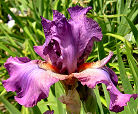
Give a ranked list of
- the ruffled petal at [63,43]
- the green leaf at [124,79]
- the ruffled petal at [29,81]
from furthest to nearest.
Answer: the green leaf at [124,79]
the ruffled petal at [63,43]
the ruffled petal at [29,81]

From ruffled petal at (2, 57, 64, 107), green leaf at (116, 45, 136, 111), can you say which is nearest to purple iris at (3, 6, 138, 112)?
ruffled petal at (2, 57, 64, 107)

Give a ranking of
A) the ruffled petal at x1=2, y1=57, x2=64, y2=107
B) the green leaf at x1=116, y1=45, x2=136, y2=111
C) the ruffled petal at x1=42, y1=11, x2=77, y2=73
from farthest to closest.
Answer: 1. the green leaf at x1=116, y1=45, x2=136, y2=111
2. the ruffled petal at x1=42, y1=11, x2=77, y2=73
3. the ruffled petal at x1=2, y1=57, x2=64, y2=107

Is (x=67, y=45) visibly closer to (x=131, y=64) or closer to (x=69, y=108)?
(x=69, y=108)

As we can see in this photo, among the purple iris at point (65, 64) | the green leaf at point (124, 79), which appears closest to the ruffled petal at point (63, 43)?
the purple iris at point (65, 64)

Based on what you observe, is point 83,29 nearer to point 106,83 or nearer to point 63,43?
point 63,43

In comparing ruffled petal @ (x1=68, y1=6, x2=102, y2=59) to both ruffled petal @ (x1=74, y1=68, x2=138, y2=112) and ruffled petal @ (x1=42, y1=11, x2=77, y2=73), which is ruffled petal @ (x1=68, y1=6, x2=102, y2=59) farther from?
ruffled petal @ (x1=74, y1=68, x2=138, y2=112)

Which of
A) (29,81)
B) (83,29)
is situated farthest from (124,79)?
(29,81)

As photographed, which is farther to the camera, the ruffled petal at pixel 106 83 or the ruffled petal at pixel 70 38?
the ruffled petal at pixel 70 38

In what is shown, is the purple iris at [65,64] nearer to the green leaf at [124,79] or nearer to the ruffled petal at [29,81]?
the ruffled petal at [29,81]
